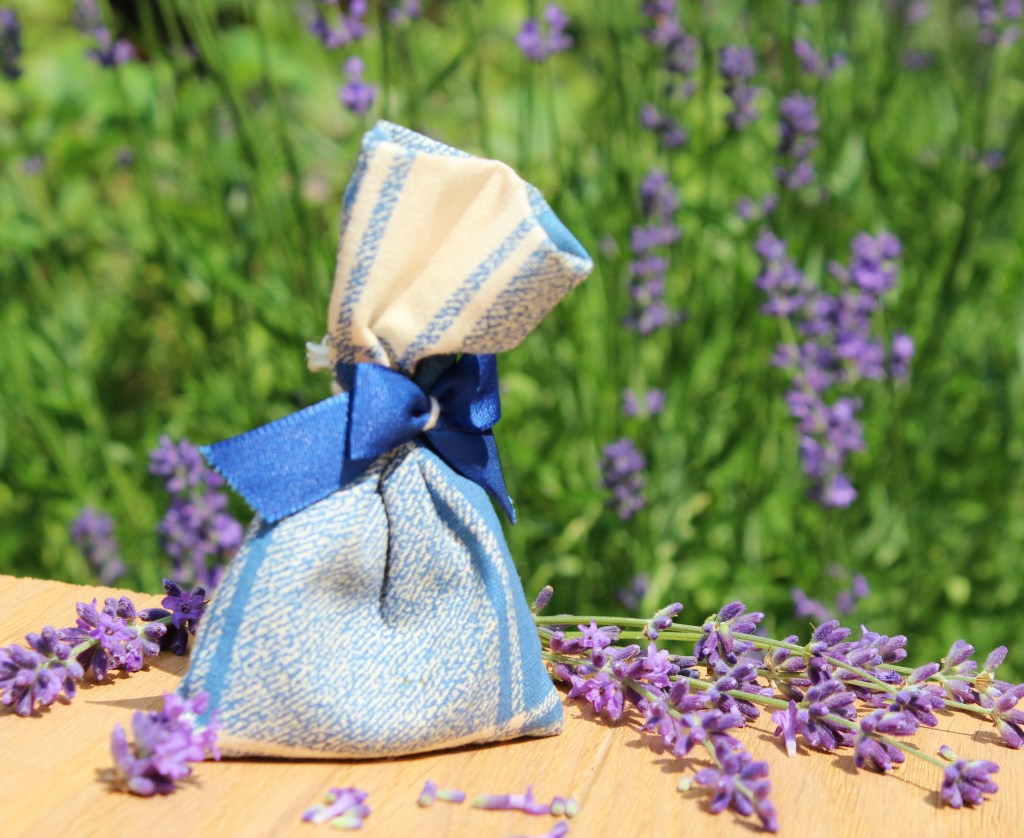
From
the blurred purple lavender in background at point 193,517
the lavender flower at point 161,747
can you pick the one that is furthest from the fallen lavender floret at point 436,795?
the blurred purple lavender in background at point 193,517

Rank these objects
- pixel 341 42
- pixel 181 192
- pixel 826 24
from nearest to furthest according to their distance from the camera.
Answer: pixel 341 42, pixel 826 24, pixel 181 192

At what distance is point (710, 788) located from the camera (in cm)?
92

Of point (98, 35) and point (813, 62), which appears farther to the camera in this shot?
point (813, 62)

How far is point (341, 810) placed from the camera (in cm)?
86

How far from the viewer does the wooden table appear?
846 mm

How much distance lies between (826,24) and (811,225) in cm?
40

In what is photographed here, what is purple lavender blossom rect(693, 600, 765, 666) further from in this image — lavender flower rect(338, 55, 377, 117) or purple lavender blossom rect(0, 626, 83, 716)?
lavender flower rect(338, 55, 377, 117)

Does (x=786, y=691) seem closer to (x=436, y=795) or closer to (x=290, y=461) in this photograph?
(x=436, y=795)

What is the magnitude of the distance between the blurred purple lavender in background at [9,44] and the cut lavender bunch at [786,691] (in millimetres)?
1265

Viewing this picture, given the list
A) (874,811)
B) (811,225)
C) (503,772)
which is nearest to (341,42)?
(811,225)

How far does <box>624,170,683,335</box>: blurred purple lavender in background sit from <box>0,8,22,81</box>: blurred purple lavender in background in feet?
3.12

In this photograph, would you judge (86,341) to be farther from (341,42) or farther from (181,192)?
(341,42)

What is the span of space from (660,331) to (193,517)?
879 millimetres

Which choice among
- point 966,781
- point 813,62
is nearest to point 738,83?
point 813,62
